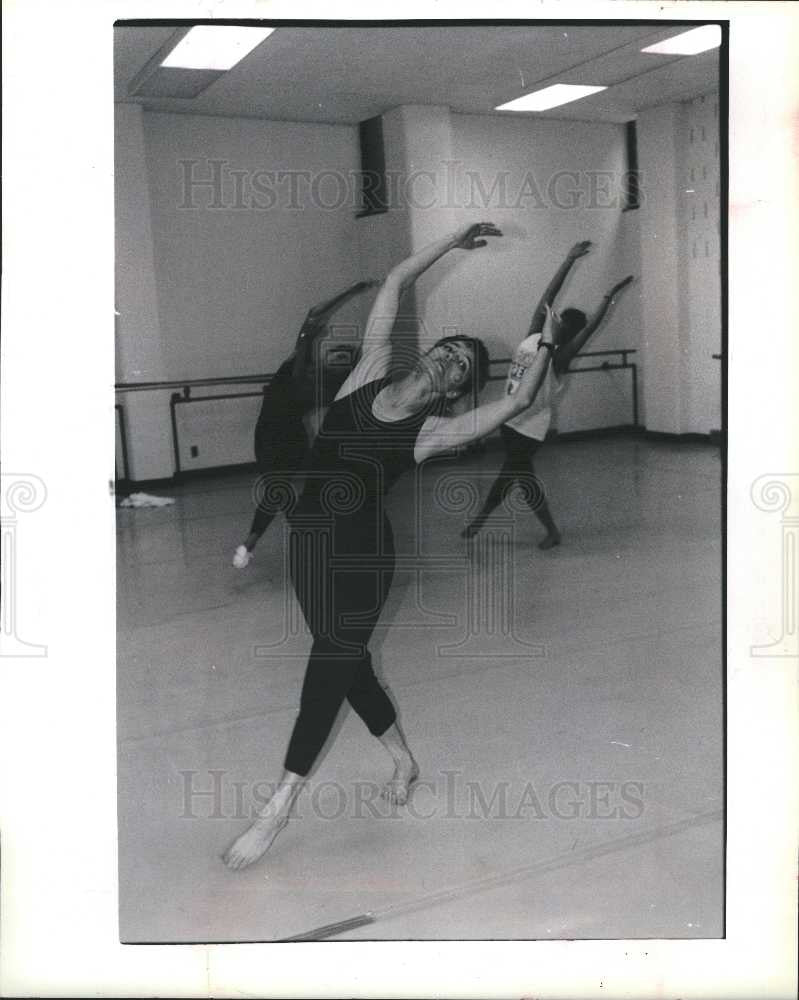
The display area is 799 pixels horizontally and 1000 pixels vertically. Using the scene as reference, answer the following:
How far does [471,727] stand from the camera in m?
2.32

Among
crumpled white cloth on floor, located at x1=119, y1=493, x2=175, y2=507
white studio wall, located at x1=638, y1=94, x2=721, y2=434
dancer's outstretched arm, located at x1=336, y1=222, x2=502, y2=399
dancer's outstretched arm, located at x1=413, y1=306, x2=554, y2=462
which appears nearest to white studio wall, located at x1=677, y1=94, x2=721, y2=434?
white studio wall, located at x1=638, y1=94, x2=721, y2=434

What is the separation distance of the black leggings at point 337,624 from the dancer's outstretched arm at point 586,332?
494mm

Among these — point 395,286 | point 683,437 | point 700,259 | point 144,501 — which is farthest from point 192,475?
point 700,259

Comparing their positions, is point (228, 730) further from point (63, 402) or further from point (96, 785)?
point (63, 402)

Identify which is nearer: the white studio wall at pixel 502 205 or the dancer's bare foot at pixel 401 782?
the white studio wall at pixel 502 205

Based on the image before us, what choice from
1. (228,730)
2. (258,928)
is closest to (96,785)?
(228,730)

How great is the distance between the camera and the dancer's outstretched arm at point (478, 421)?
2248 mm

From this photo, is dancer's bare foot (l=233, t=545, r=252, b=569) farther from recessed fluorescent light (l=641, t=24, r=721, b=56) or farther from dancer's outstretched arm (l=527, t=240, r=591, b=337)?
recessed fluorescent light (l=641, t=24, r=721, b=56)

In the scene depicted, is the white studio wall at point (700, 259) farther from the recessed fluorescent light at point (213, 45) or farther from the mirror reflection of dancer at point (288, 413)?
the recessed fluorescent light at point (213, 45)

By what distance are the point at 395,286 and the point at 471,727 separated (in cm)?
91

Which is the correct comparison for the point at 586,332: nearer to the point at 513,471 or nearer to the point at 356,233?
the point at 513,471

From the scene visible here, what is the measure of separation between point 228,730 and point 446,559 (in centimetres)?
56

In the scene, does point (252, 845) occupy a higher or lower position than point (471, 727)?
lower

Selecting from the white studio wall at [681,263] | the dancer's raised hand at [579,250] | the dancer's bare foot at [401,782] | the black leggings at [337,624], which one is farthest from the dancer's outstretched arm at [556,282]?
the dancer's bare foot at [401,782]
